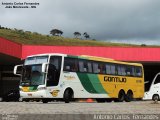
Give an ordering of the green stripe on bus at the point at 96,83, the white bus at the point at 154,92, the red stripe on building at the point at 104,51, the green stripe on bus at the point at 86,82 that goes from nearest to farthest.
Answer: the green stripe on bus at the point at 86,82, the green stripe on bus at the point at 96,83, the white bus at the point at 154,92, the red stripe on building at the point at 104,51

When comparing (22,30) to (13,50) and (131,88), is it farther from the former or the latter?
(131,88)

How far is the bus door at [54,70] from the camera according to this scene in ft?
85.0

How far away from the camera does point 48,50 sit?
42.0 m

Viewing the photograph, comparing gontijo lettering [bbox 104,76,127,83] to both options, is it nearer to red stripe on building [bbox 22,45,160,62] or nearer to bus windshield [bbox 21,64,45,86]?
bus windshield [bbox 21,64,45,86]

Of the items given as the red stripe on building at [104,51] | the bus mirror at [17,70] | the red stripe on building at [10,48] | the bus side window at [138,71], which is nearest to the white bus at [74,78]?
the bus mirror at [17,70]

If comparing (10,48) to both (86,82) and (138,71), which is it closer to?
(138,71)

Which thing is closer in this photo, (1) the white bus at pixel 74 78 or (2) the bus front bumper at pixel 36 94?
(2) the bus front bumper at pixel 36 94

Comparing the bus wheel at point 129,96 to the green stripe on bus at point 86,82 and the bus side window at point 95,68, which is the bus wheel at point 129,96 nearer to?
the green stripe on bus at point 86,82

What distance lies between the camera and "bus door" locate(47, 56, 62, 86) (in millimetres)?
25922

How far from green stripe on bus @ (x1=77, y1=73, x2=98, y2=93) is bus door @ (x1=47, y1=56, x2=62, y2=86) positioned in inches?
73.1

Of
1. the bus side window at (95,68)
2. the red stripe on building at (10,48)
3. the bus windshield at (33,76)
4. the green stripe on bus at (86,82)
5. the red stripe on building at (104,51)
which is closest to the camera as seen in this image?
the bus windshield at (33,76)

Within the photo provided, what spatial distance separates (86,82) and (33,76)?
3726 mm

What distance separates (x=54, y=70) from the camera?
26.0 meters

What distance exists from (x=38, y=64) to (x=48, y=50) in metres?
15.8
